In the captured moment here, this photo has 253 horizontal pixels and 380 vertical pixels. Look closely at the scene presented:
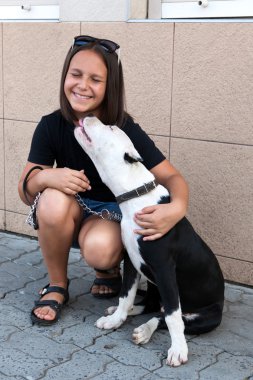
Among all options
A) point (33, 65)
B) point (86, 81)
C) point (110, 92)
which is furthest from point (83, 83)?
point (33, 65)

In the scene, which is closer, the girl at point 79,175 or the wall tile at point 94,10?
the girl at point 79,175

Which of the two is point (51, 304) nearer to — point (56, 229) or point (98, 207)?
point (56, 229)

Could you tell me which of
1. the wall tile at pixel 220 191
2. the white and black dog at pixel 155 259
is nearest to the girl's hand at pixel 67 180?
the white and black dog at pixel 155 259

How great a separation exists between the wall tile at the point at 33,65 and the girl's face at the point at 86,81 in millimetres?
1154

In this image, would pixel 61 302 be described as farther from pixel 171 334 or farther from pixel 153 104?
pixel 153 104

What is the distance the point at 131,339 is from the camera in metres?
3.12

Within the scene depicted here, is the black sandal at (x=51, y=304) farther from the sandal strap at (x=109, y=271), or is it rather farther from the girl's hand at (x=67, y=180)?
the girl's hand at (x=67, y=180)

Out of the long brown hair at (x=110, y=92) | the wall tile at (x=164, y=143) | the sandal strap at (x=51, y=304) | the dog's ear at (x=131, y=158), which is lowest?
the sandal strap at (x=51, y=304)

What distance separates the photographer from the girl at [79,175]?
320 centimetres

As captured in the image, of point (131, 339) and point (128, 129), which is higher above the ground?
point (128, 129)

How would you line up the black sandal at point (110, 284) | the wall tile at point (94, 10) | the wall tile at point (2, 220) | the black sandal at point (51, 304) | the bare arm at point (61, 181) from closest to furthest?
the bare arm at point (61, 181) < the black sandal at point (51, 304) < the black sandal at point (110, 284) < the wall tile at point (94, 10) < the wall tile at point (2, 220)

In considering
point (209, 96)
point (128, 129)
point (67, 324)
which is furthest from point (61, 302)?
point (209, 96)

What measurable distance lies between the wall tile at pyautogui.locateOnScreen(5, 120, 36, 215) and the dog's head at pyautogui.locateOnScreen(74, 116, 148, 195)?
5.91 feet

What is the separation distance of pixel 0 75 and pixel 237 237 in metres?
2.25
